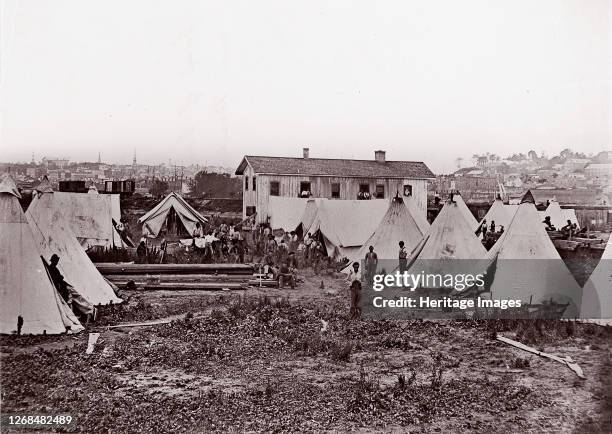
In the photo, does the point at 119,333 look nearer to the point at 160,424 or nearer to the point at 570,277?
the point at 160,424

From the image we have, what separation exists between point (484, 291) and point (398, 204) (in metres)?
5.65

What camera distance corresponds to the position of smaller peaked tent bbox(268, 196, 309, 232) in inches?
843

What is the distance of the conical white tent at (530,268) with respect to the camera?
1006 centimetres

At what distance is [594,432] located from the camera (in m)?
5.77

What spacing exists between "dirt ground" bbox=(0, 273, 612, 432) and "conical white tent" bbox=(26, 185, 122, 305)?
64 centimetres

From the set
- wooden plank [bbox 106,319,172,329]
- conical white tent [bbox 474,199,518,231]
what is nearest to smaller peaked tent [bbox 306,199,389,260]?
conical white tent [bbox 474,199,518,231]

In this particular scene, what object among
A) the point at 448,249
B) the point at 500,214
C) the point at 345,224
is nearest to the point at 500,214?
the point at 500,214

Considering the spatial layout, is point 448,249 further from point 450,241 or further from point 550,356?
point 550,356

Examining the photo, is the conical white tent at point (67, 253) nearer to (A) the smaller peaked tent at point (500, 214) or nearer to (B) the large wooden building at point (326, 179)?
(B) the large wooden building at point (326, 179)

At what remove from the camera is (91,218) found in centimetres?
1723

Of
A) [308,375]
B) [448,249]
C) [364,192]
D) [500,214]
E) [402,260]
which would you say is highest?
[364,192]

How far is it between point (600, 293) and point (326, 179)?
52.3 feet

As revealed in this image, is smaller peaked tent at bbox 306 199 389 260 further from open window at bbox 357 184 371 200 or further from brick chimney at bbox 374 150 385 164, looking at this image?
brick chimney at bbox 374 150 385 164

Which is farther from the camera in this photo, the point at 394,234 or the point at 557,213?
the point at 557,213
